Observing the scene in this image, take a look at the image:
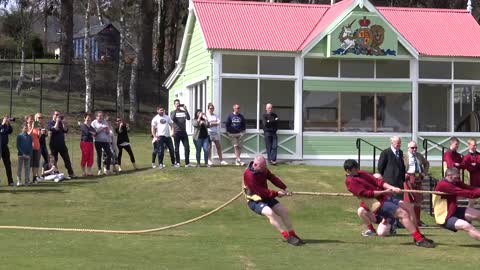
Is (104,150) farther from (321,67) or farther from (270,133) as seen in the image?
(321,67)

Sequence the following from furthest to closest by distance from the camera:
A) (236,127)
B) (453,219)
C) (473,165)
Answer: (236,127), (473,165), (453,219)

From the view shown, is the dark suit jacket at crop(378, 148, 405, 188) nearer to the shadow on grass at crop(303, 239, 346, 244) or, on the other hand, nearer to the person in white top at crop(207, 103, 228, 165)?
the shadow on grass at crop(303, 239, 346, 244)

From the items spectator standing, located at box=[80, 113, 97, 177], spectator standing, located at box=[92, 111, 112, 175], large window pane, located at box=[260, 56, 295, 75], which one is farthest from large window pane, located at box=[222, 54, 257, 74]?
spectator standing, located at box=[80, 113, 97, 177]

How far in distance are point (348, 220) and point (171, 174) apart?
5.59 metres

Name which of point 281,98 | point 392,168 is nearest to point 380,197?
point 392,168

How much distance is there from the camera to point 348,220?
16828mm

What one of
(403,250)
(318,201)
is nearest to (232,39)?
(318,201)

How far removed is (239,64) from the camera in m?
24.0

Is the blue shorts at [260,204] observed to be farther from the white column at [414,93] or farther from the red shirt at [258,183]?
the white column at [414,93]

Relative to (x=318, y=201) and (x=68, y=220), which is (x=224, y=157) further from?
(x=68, y=220)

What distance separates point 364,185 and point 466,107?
46.4ft

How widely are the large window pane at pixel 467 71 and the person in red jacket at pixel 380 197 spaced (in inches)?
527

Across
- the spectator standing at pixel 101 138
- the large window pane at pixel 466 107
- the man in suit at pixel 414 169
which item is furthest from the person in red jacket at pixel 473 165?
the spectator standing at pixel 101 138

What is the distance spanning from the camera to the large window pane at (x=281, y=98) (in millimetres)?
24227
